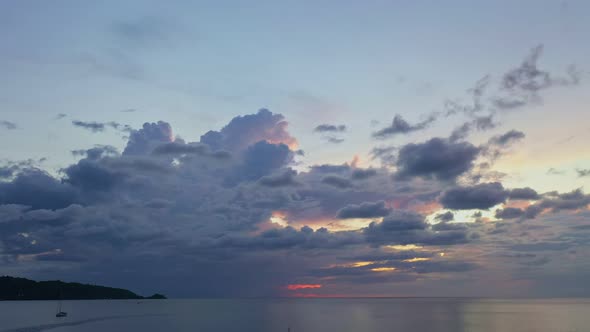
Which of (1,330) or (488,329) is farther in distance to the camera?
(488,329)

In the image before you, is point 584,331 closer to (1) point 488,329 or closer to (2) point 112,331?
(1) point 488,329

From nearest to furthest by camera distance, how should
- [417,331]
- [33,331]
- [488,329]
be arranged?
1. [33,331]
2. [417,331]
3. [488,329]

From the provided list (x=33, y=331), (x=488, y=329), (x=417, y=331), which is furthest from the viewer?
(x=488, y=329)

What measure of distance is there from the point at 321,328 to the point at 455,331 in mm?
45392

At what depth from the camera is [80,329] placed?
508 feet

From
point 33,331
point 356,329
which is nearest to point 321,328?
point 356,329

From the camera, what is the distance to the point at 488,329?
547ft

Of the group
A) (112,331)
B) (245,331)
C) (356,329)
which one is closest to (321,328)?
(356,329)

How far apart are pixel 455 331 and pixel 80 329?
124m

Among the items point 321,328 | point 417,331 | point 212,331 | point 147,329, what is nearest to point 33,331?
point 147,329

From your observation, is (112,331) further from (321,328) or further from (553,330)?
(553,330)

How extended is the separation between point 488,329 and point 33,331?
495ft

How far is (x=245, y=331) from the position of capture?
15088 cm

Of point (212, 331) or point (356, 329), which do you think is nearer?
point (212, 331)
